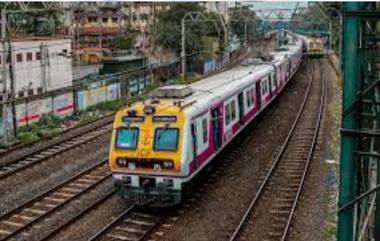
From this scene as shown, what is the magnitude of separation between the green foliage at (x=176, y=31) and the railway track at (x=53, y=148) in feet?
83.2

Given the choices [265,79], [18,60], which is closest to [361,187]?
[265,79]

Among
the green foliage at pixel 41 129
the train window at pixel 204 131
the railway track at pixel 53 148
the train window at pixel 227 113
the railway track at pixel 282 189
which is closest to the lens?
the railway track at pixel 282 189

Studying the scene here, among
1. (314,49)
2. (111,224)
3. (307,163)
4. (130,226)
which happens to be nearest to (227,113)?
(307,163)

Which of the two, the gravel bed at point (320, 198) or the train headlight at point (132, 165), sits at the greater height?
the train headlight at point (132, 165)

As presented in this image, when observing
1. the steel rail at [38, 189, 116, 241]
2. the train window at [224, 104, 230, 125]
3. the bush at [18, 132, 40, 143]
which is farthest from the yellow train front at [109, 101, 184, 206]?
the bush at [18, 132, 40, 143]

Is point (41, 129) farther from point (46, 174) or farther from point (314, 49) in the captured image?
point (314, 49)

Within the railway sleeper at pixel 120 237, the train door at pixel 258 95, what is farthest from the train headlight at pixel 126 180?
the train door at pixel 258 95

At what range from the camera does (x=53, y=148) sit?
21.3 meters

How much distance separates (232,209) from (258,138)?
852 centimetres

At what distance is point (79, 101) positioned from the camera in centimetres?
2970

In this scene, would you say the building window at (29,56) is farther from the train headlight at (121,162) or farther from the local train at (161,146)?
the train headlight at (121,162)

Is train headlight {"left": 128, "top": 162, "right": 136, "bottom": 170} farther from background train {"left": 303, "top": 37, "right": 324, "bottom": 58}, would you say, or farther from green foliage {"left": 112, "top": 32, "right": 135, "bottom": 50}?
background train {"left": 303, "top": 37, "right": 324, "bottom": 58}

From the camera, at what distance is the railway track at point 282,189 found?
1328 centimetres

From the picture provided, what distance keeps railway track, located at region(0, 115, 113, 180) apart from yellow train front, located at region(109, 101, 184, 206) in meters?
4.95
